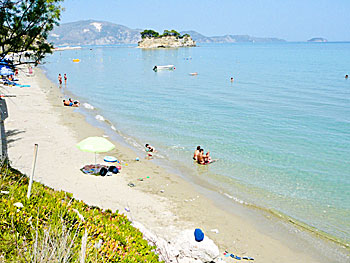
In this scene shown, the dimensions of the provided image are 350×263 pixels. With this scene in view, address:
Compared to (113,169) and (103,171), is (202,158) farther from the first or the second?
(103,171)

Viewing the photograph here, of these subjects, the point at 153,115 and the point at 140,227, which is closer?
the point at 140,227

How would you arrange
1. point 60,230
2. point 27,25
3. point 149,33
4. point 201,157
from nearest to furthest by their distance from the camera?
point 60,230, point 27,25, point 201,157, point 149,33

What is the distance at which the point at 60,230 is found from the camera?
5.50 metres

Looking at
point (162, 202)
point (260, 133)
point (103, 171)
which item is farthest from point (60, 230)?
point (260, 133)

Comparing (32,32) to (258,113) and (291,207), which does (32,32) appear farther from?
(258,113)

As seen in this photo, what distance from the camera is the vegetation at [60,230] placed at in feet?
16.4

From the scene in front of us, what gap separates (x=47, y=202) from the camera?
21.5 ft

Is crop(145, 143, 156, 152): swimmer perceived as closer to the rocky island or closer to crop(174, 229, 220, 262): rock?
crop(174, 229, 220, 262): rock

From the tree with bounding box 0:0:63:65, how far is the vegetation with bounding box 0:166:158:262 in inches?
299

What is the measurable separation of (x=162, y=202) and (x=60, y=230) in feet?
25.6

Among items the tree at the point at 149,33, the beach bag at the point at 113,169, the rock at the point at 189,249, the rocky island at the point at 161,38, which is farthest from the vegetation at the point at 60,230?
the tree at the point at 149,33

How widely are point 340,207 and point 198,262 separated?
29.3ft

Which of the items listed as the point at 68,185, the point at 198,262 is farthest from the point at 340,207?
the point at 68,185

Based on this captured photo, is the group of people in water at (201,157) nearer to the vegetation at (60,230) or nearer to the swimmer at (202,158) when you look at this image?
the swimmer at (202,158)
